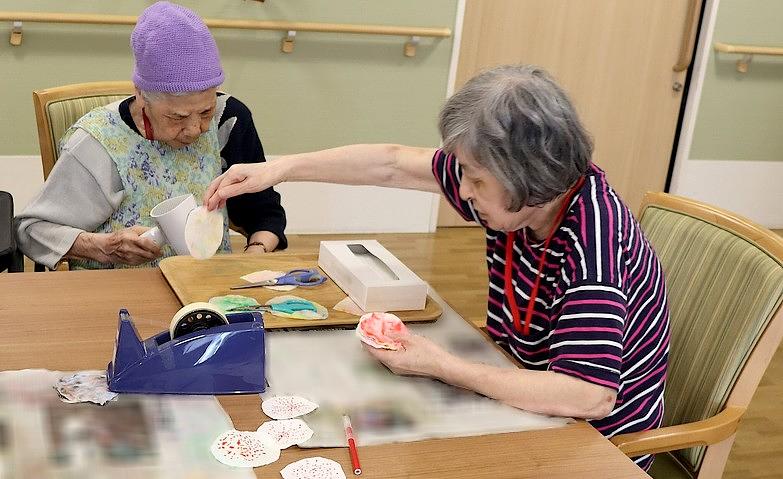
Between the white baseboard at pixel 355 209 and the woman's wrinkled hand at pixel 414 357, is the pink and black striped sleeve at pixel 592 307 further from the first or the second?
the white baseboard at pixel 355 209

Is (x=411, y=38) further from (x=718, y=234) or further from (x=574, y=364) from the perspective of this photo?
(x=574, y=364)

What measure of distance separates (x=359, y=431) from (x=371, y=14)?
3.03 m

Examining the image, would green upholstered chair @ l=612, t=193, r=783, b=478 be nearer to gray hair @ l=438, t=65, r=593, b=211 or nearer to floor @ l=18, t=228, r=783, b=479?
gray hair @ l=438, t=65, r=593, b=211

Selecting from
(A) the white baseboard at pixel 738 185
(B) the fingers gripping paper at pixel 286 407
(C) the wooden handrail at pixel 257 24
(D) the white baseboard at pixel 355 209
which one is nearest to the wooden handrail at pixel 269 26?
(C) the wooden handrail at pixel 257 24

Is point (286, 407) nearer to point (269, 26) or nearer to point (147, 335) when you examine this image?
point (147, 335)

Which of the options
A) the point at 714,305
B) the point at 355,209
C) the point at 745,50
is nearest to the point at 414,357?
the point at 714,305

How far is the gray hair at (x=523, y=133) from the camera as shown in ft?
4.67

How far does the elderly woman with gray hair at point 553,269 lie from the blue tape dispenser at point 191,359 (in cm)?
22

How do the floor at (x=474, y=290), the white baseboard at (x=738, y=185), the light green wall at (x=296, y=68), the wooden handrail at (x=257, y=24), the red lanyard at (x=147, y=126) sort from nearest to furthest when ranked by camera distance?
1. the red lanyard at (x=147, y=126)
2. the floor at (x=474, y=290)
3. the wooden handrail at (x=257, y=24)
4. the light green wall at (x=296, y=68)
5. the white baseboard at (x=738, y=185)

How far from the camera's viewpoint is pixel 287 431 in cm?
133

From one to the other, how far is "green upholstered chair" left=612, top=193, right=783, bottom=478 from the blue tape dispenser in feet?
2.14

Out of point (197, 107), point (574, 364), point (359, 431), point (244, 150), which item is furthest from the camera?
point (244, 150)

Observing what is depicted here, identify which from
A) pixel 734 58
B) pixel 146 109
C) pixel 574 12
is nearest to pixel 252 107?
pixel 574 12

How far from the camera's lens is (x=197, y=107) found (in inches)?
80.6
